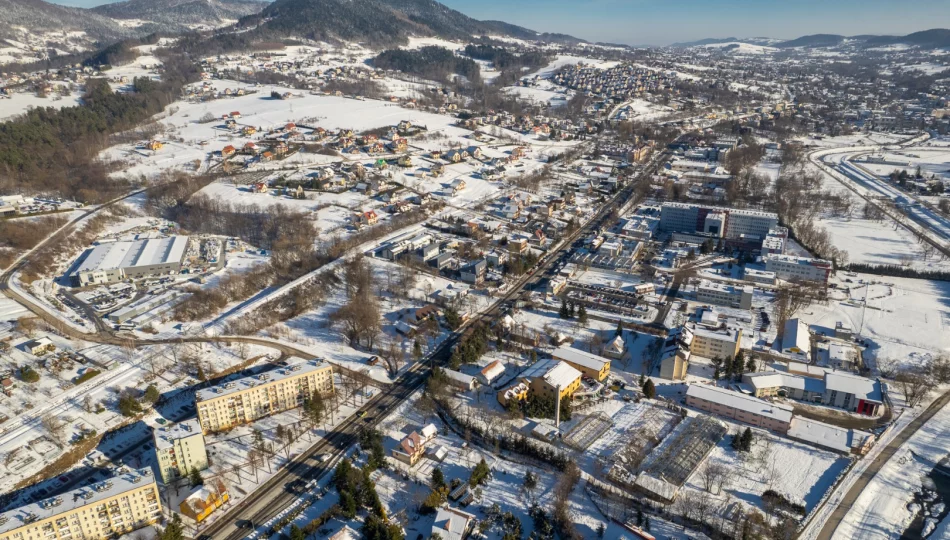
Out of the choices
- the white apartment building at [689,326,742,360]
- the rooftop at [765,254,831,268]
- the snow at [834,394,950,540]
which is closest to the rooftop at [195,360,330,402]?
the white apartment building at [689,326,742,360]

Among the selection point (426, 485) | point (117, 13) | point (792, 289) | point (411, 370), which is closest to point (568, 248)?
point (792, 289)

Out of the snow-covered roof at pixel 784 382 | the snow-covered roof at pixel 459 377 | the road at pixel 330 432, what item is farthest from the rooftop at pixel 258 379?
the snow-covered roof at pixel 784 382

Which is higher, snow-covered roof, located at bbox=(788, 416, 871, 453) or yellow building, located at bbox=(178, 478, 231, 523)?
snow-covered roof, located at bbox=(788, 416, 871, 453)

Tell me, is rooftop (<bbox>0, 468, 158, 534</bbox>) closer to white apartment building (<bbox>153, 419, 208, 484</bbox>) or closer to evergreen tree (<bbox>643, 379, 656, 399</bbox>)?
white apartment building (<bbox>153, 419, 208, 484</bbox>)

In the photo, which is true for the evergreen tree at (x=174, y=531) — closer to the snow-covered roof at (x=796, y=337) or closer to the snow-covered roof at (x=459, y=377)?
the snow-covered roof at (x=459, y=377)

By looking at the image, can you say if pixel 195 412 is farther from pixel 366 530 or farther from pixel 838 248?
pixel 838 248
